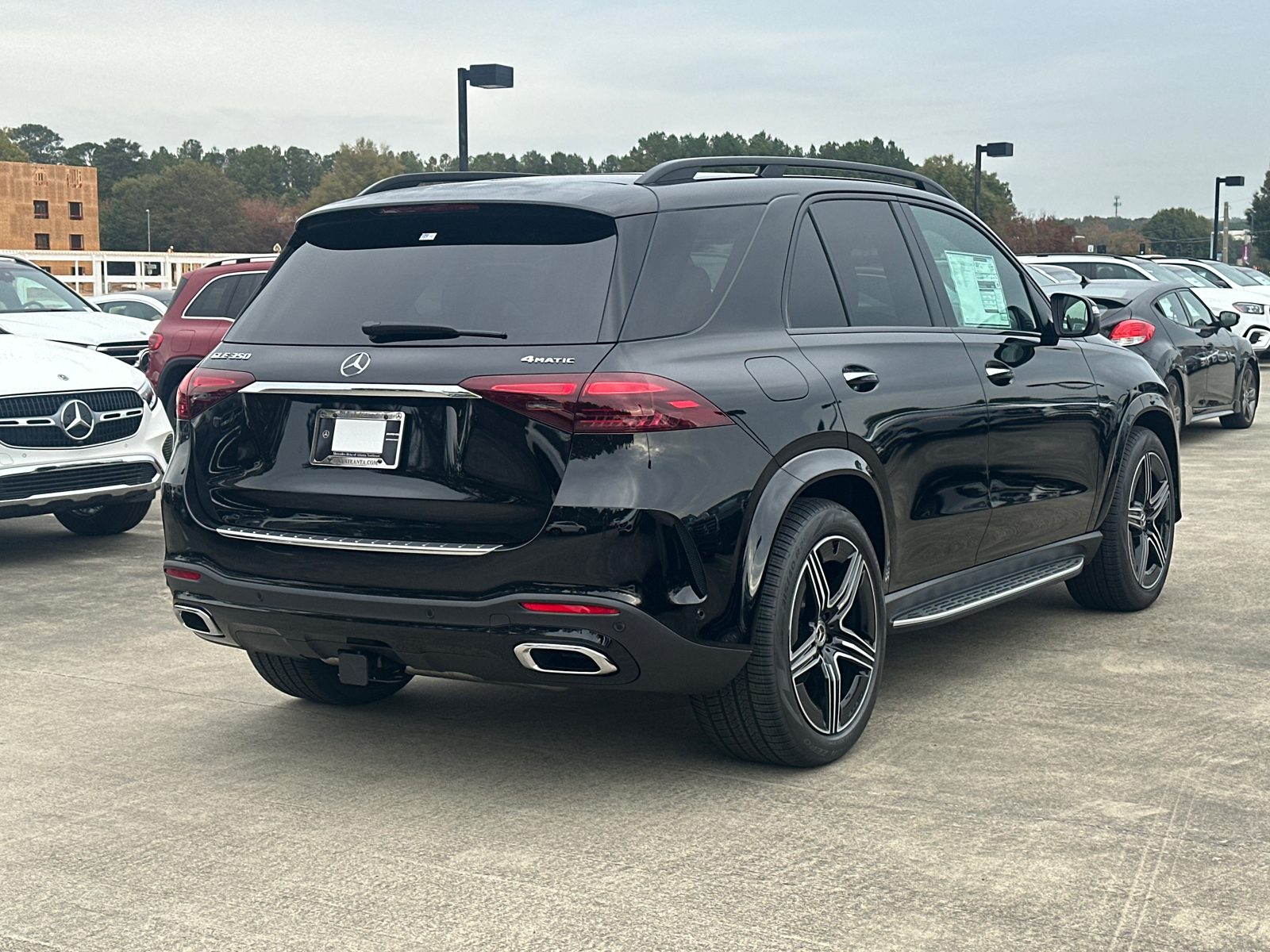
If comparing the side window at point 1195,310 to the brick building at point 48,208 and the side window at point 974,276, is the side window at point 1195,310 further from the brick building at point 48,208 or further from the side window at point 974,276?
the brick building at point 48,208

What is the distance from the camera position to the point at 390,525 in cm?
436

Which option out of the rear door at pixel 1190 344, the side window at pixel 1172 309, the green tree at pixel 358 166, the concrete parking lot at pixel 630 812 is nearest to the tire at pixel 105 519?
the concrete parking lot at pixel 630 812

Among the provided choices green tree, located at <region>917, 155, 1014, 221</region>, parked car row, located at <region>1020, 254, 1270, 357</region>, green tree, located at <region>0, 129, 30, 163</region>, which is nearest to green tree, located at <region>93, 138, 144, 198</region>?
green tree, located at <region>0, 129, 30, 163</region>

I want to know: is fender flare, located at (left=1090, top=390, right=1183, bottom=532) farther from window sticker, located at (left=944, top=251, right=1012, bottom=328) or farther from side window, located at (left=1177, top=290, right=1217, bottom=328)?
side window, located at (left=1177, top=290, right=1217, bottom=328)

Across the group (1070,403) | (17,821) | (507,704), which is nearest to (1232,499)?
(1070,403)

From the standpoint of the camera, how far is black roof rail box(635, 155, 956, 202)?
4.94 m

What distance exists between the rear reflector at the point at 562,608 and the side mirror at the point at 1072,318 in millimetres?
3007

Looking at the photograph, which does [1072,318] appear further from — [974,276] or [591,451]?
[591,451]

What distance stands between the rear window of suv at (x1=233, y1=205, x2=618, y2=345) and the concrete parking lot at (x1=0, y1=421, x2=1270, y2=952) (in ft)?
4.42

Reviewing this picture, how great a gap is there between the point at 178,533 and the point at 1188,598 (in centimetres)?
479

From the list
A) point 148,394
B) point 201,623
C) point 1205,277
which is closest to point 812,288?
point 201,623

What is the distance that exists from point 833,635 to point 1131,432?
281 centimetres

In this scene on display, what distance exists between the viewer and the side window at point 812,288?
16.2 ft

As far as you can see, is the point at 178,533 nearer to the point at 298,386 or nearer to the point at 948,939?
the point at 298,386
